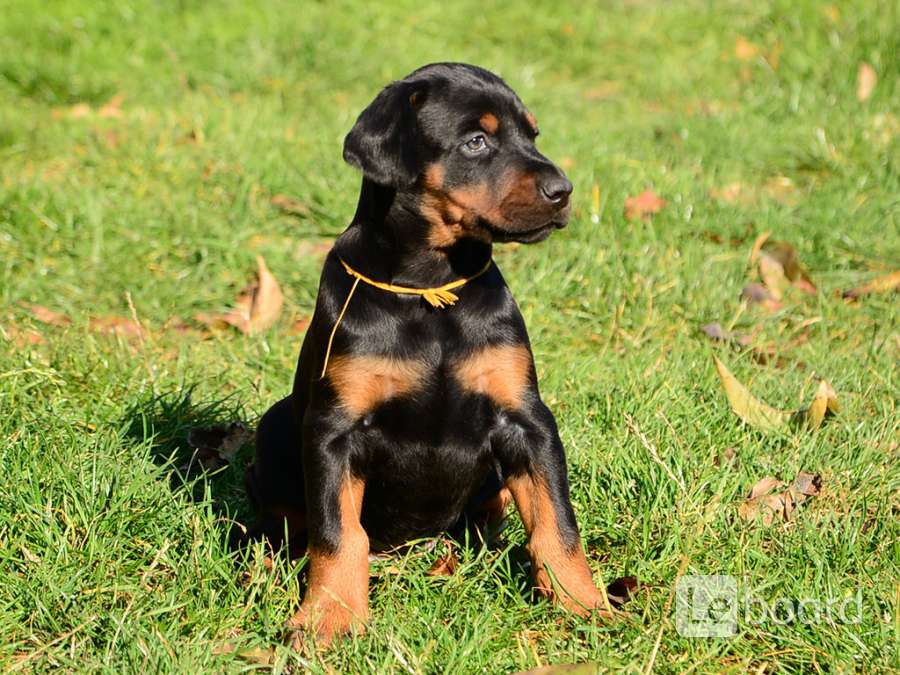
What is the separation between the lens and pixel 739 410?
394cm

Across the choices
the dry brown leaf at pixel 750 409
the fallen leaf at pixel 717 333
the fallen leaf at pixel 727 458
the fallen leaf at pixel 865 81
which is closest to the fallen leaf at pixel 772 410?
the dry brown leaf at pixel 750 409

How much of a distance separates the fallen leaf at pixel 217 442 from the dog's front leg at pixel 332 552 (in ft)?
2.79

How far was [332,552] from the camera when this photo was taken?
2982 millimetres

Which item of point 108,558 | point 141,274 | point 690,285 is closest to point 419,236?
Result: point 108,558

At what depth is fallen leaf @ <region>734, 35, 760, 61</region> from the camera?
28.1 feet

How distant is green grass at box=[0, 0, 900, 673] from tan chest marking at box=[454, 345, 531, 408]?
47cm

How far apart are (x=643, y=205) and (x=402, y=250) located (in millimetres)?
2856

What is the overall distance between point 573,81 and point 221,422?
18.7 feet

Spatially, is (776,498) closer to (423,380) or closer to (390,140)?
(423,380)

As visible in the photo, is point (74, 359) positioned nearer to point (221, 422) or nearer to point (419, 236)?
point (221, 422)

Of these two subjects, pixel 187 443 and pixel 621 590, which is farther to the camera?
pixel 187 443

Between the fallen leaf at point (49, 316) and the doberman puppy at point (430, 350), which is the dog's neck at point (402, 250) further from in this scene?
the fallen leaf at point (49, 316)

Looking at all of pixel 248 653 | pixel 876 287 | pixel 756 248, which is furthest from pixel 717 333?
pixel 248 653

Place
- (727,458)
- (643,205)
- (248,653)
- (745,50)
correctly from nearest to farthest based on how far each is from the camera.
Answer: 1. (248,653)
2. (727,458)
3. (643,205)
4. (745,50)
